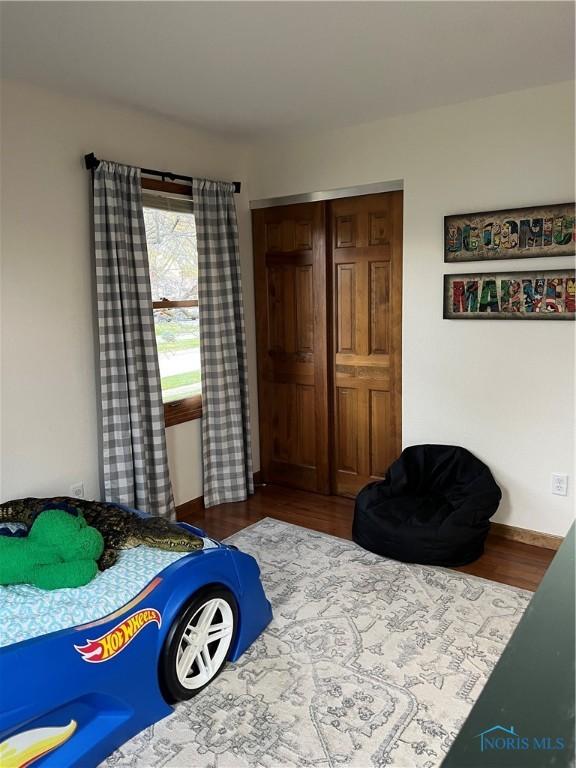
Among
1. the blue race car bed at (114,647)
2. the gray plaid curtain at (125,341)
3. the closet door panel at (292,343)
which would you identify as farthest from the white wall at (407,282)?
the blue race car bed at (114,647)

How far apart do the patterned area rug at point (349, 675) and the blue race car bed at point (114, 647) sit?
0.37ft

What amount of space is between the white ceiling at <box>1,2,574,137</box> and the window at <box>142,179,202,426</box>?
542 millimetres

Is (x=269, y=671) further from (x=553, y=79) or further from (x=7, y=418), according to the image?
(x=553, y=79)

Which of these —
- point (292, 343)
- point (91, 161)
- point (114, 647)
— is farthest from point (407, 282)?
point (114, 647)

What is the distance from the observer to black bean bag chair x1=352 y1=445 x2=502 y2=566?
10.3 ft

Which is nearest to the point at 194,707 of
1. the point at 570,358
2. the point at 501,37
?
the point at 570,358

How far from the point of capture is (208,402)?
4.02 meters

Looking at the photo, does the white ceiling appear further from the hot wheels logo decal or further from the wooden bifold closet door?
the hot wheels logo decal

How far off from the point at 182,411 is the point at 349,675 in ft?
6.87

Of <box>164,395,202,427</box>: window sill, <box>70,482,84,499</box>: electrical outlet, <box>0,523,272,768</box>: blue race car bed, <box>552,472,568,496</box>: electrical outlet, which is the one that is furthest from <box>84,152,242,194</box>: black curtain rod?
<box>552,472,568,496</box>: electrical outlet

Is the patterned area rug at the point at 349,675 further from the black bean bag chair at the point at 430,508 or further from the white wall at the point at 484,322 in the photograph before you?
the white wall at the point at 484,322

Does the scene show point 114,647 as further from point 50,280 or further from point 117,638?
point 50,280

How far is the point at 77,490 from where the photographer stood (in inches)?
132

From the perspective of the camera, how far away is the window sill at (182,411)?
3854 mm
